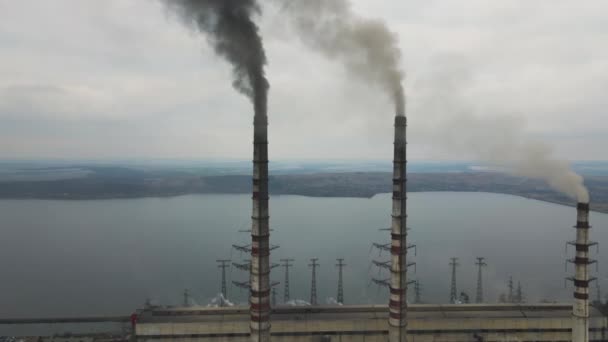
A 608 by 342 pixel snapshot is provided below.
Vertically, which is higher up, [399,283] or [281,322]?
Answer: [399,283]

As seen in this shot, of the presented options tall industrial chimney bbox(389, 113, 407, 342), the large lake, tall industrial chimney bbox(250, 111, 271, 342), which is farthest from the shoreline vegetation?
tall industrial chimney bbox(250, 111, 271, 342)

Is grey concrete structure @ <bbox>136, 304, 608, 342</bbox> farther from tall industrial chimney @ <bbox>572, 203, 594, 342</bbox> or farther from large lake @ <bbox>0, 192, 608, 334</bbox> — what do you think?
large lake @ <bbox>0, 192, 608, 334</bbox>

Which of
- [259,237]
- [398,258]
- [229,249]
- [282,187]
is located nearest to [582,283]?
[398,258]

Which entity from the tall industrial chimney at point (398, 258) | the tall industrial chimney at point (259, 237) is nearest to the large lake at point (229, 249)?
the tall industrial chimney at point (398, 258)

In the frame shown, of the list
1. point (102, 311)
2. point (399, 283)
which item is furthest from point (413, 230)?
point (399, 283)

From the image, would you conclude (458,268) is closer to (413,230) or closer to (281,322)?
(413,230)
